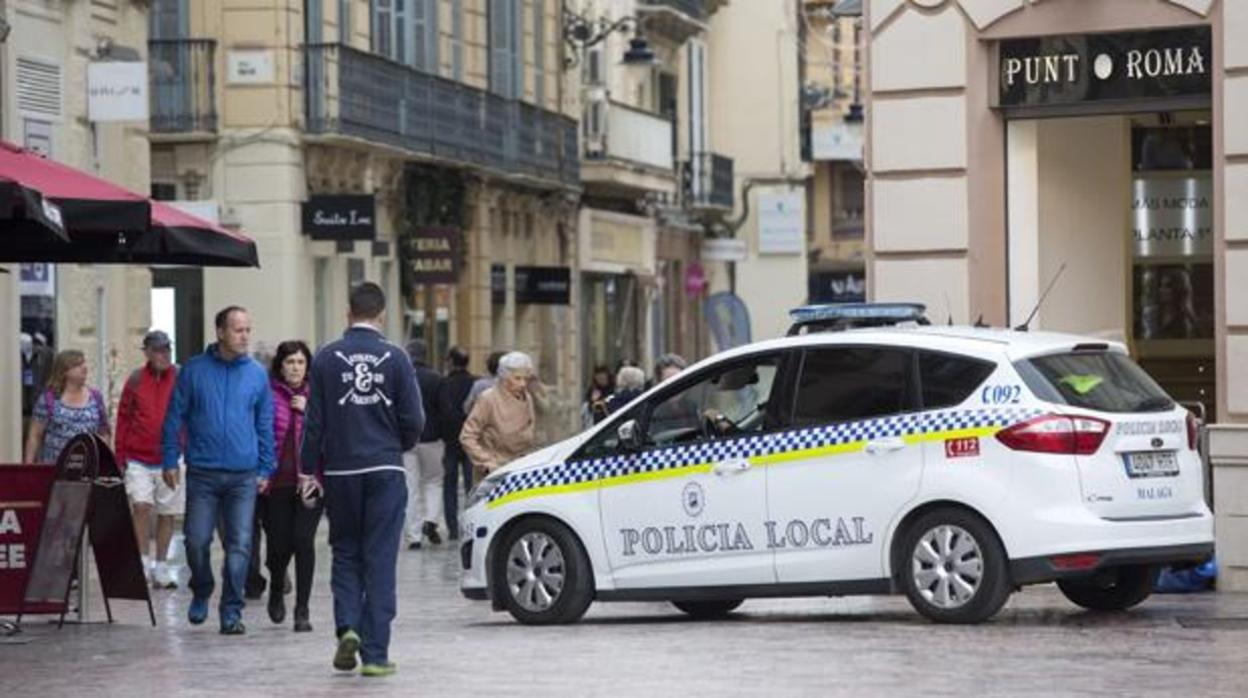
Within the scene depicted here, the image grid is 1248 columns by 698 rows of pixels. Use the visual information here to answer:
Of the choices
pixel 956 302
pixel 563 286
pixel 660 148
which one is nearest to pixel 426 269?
pixel 563 286

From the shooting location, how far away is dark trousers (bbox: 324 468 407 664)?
16266 millimetres

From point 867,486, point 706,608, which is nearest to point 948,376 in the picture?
point 867,486

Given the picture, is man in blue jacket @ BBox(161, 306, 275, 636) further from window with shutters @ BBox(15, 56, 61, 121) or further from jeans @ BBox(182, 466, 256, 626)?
window with shutters @ BBox(15, 56, 61, 121)

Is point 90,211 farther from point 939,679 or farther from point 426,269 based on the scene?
point 426,269

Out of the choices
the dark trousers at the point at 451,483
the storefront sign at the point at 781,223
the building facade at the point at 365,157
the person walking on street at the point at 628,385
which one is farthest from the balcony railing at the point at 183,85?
the storefront sign at the point at 781,223

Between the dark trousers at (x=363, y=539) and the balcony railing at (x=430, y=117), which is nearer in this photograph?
the dark trousers at (x=363, y=539)

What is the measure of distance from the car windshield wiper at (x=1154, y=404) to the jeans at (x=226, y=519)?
16.4ft

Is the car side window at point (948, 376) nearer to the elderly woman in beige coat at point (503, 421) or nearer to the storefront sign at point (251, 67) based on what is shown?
the elderly woman in beige coat at point (503, 421)

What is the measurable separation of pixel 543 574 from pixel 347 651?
392 cm

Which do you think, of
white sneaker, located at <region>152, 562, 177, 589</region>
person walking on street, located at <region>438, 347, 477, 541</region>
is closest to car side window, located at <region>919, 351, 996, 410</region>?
white sneaker, located at <region>152, 562, 177, 589</region>

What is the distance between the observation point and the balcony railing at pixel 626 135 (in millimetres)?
59812

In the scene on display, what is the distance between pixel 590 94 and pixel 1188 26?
37709mm

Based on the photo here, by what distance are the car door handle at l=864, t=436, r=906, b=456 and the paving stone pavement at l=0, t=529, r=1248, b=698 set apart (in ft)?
3.11

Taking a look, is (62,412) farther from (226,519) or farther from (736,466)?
(736,466)
